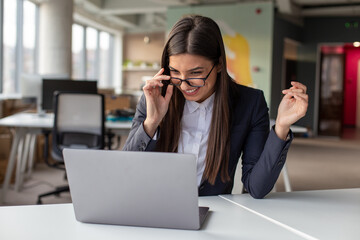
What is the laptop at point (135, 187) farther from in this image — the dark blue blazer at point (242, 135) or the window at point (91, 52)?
the window at point (91, 52)

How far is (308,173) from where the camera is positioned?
228 inches

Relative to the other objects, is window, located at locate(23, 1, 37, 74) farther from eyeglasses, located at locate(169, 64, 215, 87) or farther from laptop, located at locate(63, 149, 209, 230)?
laptop, located at locate(63, 149, 209, 230)

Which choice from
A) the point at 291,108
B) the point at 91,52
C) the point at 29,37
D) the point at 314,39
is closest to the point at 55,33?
the point at 29,37

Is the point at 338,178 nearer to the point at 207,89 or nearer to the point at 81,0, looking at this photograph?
the point at 207,89

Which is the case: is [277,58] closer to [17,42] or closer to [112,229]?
[17,42]

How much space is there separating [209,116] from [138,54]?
12.3m

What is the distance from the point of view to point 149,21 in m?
13.1

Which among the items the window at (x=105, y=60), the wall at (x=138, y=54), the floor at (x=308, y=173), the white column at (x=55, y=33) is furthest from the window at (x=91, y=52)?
the floor at (x=308, y=173)

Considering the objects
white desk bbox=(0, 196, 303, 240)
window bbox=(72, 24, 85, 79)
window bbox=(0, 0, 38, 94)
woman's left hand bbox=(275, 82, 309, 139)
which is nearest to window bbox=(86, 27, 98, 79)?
window bbox=(72, 24, 85, 79)

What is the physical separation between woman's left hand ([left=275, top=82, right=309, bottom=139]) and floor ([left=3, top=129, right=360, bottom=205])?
1206mm

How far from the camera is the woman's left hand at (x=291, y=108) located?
1.32 metres

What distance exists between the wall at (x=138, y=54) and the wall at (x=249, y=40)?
4844 mm

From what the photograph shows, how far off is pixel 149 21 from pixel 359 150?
759 cm

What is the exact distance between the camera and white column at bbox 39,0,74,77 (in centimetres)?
818
